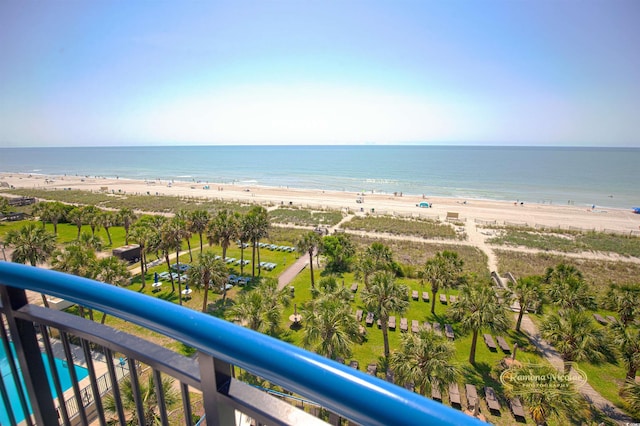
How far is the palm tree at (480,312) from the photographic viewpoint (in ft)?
48.9

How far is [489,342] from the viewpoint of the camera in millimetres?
17328

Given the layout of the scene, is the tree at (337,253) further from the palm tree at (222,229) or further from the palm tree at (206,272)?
the palm tree at (206,272)

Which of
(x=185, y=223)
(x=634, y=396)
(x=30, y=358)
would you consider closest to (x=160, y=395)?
(x=30, y=358)

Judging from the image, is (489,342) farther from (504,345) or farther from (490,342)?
(504,345)

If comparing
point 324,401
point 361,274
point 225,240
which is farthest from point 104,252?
point 324,401

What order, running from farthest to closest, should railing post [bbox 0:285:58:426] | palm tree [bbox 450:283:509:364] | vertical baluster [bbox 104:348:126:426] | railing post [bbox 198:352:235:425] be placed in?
palm tree [bbox 450:283:509:364]
railing post [bbox 0:285:58:426]
vertical baluster [bbox 104:348:126:426]
railing post [bbox 198:352:235:425]

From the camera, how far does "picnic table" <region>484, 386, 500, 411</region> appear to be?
12.8m

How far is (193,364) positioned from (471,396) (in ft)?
50.7

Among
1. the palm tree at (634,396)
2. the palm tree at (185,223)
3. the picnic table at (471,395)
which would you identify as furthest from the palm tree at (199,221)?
the palm tree at (634,396)

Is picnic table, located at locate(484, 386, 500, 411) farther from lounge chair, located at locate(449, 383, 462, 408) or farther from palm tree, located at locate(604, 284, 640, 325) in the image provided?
palm tree, located at locate(604, 284, 640, 325)

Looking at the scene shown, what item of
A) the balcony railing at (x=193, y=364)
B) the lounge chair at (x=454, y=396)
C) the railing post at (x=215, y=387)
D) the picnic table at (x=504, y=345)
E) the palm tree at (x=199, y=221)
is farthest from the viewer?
the palm tree at (x=199, y=221)

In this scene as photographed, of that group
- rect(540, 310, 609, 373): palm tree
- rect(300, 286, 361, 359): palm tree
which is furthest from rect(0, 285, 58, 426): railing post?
rect(540, 310, 609, 373): palm tree

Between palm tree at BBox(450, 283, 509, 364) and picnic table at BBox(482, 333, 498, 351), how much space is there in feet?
5.27

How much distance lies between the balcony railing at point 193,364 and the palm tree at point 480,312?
16.2 m
